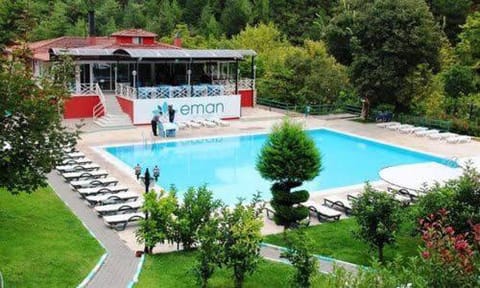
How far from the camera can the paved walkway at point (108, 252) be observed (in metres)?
11.4

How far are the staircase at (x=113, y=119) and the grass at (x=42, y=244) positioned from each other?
41.9 ft

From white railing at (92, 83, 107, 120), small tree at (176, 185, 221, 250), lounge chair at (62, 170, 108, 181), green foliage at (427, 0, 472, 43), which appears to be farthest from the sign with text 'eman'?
green foliage at (427, 0, 472, 43)

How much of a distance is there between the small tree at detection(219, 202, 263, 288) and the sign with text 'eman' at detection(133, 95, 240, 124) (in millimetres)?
19509

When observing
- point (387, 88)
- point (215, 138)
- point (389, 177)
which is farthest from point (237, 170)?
point (387, 88)

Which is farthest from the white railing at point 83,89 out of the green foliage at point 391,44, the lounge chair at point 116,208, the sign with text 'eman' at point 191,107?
the lounge chair at point 116,208

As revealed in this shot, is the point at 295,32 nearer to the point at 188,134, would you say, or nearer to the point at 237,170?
the point at 188,134

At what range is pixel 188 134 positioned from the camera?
28.4 meters

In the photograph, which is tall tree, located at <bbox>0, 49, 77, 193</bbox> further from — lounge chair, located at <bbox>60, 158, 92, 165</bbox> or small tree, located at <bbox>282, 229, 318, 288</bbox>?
lounge chair, located at <bbox>60, 158, 92, 165</bbox>

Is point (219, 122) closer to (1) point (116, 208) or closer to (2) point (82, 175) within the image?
(2) point (82, 175)

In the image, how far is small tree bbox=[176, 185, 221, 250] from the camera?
12.9 m

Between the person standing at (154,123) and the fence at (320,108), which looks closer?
the person standing at (154,123)

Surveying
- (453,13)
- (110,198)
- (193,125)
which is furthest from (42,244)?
(453,13)

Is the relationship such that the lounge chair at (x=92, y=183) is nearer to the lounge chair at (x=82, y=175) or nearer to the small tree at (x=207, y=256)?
the lounge chair at (x=82, y=175)

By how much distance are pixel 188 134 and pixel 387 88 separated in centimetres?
1055
